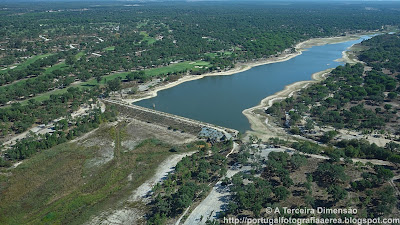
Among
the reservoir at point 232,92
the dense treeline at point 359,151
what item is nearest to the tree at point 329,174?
the dense treeline at point 359,151

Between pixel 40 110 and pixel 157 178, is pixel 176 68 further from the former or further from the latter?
pixel 157 178

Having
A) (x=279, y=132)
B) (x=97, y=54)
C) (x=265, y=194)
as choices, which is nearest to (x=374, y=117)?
(x=279, y=132)

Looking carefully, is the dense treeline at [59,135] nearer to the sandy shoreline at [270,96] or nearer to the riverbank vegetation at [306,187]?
the sandy shoreline at [270,96]

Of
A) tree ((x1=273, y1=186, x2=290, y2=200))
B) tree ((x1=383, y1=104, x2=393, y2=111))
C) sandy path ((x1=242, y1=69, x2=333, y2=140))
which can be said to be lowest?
tree ((x1=273, y1=186, x2=290, y2=200))

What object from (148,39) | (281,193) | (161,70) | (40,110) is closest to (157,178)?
(281,193)

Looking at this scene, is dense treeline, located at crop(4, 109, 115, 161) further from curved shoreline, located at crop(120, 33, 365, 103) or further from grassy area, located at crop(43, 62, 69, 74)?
grassy area, located at crop(43, 62, 69, 74)

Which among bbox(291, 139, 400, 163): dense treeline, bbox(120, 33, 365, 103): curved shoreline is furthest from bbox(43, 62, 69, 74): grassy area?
bbox(291, 139, 400, 163): dense treeline

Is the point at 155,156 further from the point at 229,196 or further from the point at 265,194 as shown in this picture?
the point at 265,194
